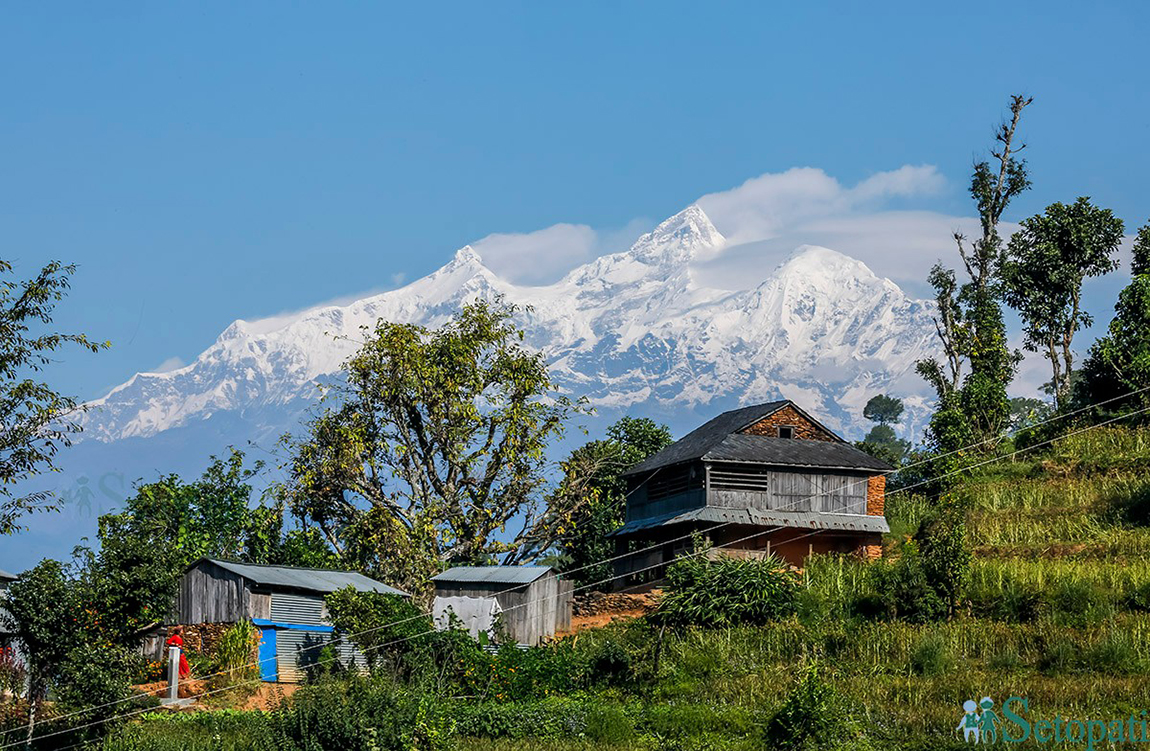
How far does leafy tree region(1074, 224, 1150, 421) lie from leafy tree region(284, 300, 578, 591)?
25434 mm

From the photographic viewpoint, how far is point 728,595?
42.2 meters

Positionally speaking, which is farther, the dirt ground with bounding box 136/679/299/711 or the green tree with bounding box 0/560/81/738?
the dirt ground with bounding box 136/679/299/711

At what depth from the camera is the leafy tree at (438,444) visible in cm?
5800

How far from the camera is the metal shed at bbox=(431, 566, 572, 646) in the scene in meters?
47.0

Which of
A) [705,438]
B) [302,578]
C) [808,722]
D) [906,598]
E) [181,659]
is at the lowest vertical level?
[808,722]

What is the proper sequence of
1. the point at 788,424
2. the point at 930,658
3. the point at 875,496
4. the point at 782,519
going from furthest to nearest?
the point at 788,424 → the point at 875,496 → the point at 782,519 → the point at 930,658

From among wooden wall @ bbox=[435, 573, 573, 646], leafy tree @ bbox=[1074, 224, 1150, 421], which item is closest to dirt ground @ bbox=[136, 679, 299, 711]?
wooden wall @ bbox=[435, 573, 573, 646]

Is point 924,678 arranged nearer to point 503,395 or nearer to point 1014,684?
point 1014,684

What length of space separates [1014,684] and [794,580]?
14.1m

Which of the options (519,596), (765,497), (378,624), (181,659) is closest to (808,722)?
(378,624)

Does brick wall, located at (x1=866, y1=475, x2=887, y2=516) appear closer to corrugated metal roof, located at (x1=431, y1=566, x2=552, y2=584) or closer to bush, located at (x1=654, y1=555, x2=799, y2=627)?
bush, located at (x1=654, y1=555, x2=799, y2=627)

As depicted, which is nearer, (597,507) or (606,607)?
(606,607)

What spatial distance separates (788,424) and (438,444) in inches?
587

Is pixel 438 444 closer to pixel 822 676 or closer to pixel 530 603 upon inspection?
pixel 530 603
